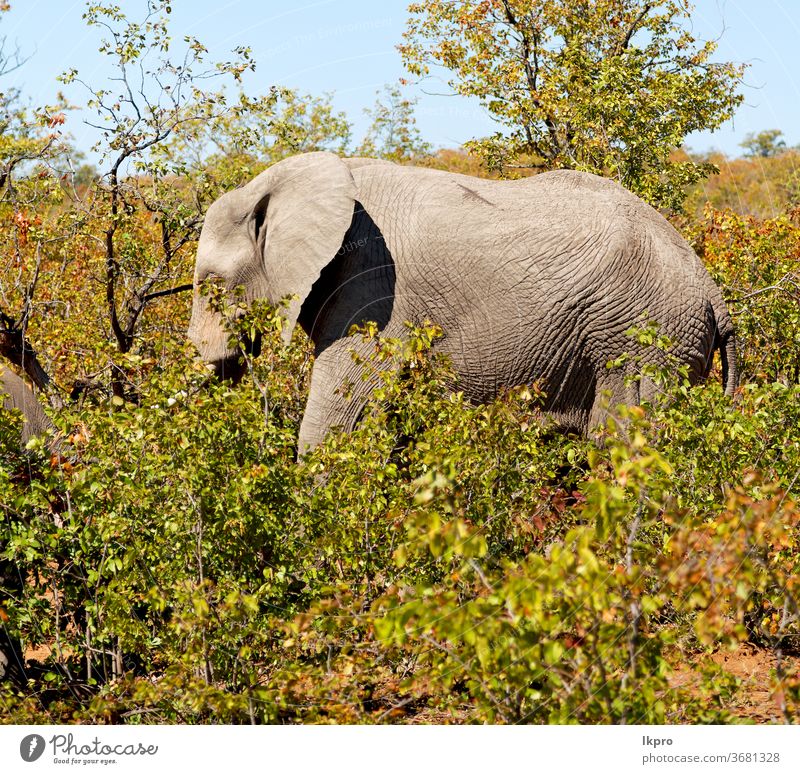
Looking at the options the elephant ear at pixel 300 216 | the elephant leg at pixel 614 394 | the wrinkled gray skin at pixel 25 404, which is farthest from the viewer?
the elephant ear at pixel 300 216

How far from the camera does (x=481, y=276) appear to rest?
20.8ft

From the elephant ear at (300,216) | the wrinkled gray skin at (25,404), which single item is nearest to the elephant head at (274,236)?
the elephant ear at (300,216)

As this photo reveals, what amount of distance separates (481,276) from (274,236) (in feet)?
4.47

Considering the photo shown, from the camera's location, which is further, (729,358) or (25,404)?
(729,358)

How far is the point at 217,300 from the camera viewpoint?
15.4 ft

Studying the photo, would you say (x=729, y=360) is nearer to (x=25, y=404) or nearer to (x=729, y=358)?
(x=729, y=358)

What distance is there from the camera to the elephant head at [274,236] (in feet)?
21.2

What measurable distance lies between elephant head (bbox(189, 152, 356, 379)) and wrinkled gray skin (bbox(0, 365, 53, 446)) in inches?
41.6

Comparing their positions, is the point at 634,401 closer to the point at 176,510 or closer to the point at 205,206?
the point at 176,510

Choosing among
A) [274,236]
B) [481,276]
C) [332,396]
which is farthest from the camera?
[274,236]

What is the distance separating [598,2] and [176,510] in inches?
282

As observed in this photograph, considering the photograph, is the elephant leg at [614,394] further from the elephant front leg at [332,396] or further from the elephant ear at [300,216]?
the elephant ear at [300,216]

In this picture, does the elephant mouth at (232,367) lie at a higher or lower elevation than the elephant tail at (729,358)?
higher

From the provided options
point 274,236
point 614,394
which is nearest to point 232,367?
point 274,236
